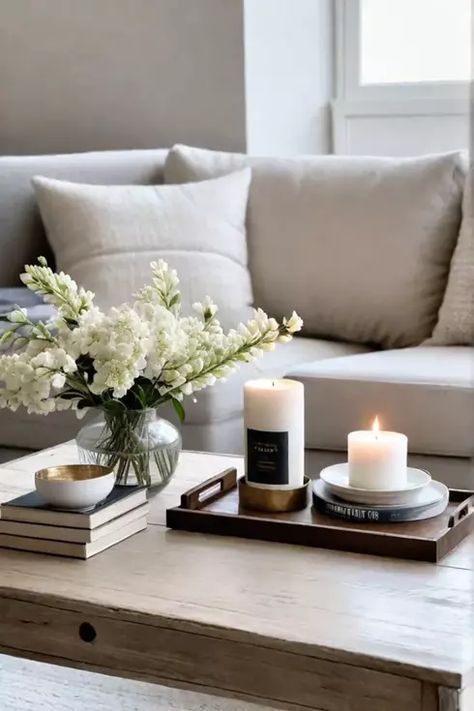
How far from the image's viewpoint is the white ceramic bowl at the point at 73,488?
5.09 feet

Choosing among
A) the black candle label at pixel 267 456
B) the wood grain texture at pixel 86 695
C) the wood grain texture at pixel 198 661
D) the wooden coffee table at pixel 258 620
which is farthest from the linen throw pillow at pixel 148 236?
the wood grain texture at pixel 198 661

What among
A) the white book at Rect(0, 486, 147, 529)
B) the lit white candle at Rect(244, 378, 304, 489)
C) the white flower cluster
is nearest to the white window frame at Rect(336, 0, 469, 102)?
the white flower cluster

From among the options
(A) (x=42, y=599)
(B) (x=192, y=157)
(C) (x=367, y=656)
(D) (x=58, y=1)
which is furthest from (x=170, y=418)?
(D) (x=58, y=1)

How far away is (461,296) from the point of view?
285 cm

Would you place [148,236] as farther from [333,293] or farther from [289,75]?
[289,75]

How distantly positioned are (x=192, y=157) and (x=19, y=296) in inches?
26.8

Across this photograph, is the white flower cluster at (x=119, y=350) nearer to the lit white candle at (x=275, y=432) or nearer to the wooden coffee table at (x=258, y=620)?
the lit white candle at (x=275, y=432)

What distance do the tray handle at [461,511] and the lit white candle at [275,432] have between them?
0.23 metres

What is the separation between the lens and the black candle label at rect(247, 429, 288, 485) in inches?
64.9

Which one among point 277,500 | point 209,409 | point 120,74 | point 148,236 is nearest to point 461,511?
point 277,500

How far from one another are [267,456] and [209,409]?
3.26 ft

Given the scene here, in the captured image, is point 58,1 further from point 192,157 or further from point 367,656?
point 367,656

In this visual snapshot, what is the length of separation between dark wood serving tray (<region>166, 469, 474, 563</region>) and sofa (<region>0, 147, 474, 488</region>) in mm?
878

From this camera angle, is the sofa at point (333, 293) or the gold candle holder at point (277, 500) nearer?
the gold candle holder at point (277, 500)
